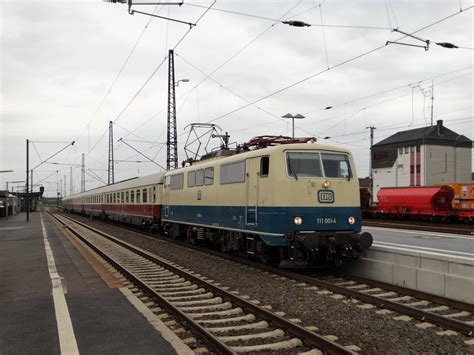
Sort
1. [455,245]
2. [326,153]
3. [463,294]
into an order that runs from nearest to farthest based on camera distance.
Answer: [463,294] → [326,153] → [455,245]

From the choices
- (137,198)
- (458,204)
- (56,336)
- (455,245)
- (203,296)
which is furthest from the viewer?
(458,204)

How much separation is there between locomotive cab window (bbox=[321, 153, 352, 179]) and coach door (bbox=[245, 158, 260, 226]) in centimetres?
168

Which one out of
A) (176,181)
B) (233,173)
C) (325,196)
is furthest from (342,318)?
(176,181)

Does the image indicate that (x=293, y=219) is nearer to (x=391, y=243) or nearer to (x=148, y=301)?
(x=148, y=301)

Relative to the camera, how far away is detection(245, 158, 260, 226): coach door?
465 inches

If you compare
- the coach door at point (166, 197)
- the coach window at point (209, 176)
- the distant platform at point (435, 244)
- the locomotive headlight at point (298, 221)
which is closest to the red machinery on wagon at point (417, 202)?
the distant platform at point (435, 244)

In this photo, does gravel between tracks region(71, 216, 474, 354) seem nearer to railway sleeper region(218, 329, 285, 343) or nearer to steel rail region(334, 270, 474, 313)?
railway sleeper region(218, 329, 285, 343)

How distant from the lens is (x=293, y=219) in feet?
35.3

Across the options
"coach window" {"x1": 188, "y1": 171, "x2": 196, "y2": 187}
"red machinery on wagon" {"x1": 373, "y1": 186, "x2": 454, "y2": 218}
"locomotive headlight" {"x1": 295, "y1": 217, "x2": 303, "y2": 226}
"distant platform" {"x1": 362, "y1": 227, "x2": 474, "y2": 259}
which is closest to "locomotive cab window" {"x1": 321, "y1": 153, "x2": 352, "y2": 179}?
"locomotive headlight" {"x1": 295, "y1": 217, "x2": 303, "y2": 226}

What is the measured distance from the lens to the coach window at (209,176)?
48.5 feet

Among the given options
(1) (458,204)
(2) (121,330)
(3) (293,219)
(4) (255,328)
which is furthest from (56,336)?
(1) (458,204)

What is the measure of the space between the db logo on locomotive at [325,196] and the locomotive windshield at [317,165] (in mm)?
420

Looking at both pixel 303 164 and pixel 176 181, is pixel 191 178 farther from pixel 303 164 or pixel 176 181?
pixel 303 164

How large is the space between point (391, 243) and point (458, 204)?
17631 mm
